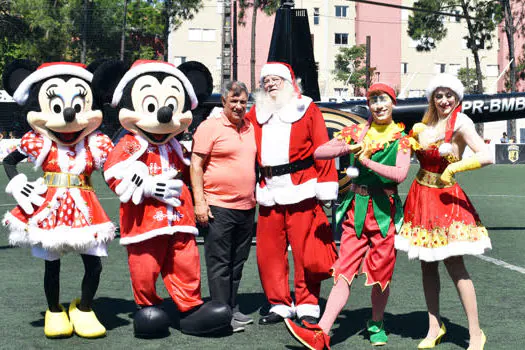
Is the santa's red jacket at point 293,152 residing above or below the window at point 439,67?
below

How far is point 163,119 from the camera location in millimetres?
5621

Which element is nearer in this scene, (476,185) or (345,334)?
(345,334)

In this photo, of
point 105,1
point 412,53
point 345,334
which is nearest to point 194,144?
point 345,334

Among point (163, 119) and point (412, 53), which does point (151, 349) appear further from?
point (412, 53)

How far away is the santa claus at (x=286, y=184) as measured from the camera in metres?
5.95

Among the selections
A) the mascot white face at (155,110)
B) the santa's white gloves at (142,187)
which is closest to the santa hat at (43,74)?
the mascot white face at (155,110)

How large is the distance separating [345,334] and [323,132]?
1.49m

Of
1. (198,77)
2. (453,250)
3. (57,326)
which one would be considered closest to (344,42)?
(198,77)

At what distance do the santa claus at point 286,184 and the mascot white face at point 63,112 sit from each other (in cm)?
126

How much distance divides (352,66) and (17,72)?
54329mm

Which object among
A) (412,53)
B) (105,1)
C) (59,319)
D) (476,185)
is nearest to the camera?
(59,319)

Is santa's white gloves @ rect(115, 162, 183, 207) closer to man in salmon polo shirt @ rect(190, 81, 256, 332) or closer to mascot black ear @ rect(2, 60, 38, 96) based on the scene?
man in salmon polo shirt @ rect(190, 81, 256, 332)

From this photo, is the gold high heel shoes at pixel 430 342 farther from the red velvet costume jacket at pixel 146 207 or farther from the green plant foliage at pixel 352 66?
the green plant foliage at pixel 352 66

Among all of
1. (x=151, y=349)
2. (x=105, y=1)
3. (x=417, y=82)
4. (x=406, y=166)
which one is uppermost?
(x=105, y=1)
